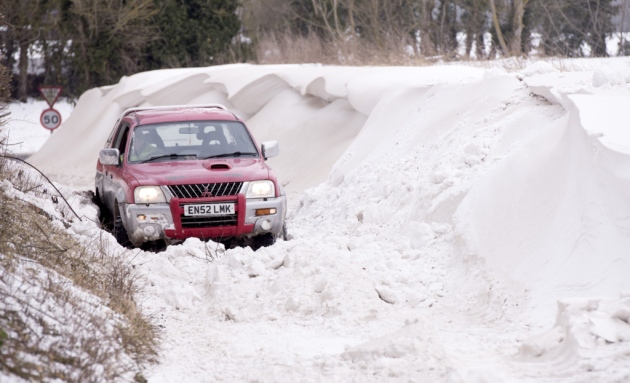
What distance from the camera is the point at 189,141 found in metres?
10.9

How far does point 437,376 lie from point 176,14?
32.6 metres

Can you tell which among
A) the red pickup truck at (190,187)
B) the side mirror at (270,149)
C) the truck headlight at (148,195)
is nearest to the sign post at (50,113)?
the red pickup truck at (190,187)

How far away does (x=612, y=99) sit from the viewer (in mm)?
9891

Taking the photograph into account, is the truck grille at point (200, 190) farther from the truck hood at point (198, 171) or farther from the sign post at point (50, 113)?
the sign post at point (50, 113)

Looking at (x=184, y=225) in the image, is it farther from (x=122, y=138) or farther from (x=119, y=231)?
(x=122, y=138)

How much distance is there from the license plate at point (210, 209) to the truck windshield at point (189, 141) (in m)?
0.92

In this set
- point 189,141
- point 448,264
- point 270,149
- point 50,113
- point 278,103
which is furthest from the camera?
point 50,113

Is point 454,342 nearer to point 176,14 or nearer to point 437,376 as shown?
point 437,376


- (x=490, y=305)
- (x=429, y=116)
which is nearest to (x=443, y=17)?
(x=429, y=116)

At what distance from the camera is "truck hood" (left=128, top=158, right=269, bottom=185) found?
9.66 metres

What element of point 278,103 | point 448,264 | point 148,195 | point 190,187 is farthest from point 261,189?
point 278,103

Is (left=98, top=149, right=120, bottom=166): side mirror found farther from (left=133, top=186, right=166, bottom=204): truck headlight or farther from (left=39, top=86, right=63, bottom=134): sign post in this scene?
(left=39, top=86, right=63, bottom=134): sign post

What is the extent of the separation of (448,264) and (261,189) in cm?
232

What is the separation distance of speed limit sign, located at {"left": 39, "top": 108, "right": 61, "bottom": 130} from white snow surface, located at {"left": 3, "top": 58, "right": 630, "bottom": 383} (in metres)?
13.6
